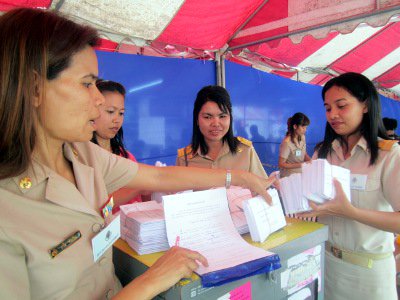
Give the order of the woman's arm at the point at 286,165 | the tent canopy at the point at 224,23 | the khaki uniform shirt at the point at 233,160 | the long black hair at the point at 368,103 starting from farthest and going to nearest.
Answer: the woman's arm at the point at 286,165 → the tent canopy at the point at 224,23 → the khaki uniform shirt at the point at 233,160 → the long black hair at the point at 368,103

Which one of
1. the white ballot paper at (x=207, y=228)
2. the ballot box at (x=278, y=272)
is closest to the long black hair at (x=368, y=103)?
the ballot box at (x=278, y=272)

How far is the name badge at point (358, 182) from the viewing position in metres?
1.39

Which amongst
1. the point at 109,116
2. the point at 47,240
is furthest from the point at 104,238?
the point at 109,116

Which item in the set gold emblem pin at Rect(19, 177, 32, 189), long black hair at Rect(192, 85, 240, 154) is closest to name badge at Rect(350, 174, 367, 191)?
long black hair at Rect(192, 85, 240, 154)

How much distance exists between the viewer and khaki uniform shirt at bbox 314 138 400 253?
132cm

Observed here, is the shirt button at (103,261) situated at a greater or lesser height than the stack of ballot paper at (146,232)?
lesser

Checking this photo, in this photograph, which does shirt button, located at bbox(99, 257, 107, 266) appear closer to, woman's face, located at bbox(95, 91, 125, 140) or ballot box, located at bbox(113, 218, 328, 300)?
ballot box, located at bbox(113, 218, 328, 300)

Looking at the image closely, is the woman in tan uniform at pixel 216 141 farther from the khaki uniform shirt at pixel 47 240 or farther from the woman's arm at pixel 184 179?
the khaki uniform shirt at pixel 47 240

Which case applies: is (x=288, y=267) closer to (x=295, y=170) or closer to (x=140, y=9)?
(x=140, y=9)

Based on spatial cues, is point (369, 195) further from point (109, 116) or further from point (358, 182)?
point (109, 116)

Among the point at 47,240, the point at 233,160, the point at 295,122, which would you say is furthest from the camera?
the point at 295,122

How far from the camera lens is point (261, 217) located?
945 millimetres

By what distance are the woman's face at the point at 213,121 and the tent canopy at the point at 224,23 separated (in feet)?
2.44

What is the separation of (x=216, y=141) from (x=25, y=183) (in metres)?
1.38
